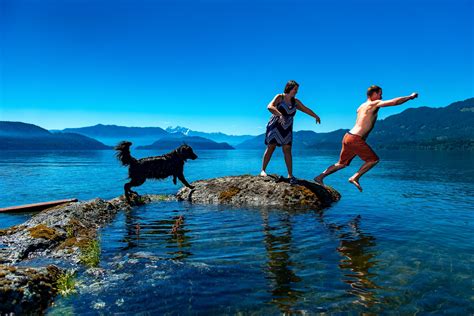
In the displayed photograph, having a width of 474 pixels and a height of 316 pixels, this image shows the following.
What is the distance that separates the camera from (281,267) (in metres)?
6.55

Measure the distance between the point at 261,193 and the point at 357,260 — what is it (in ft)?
24.5

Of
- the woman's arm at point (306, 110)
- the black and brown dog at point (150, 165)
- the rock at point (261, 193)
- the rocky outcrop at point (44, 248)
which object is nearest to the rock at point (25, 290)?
the rocky outcrop at point (44, 248)

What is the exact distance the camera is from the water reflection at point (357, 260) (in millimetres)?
5371

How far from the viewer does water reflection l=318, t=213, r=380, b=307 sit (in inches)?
211

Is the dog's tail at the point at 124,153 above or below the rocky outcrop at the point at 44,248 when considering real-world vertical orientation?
above

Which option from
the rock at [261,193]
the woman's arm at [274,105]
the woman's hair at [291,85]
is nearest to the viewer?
the woman's arm at [274,105]

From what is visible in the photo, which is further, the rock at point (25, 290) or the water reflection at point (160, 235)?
the water reflection at point (160, 235)

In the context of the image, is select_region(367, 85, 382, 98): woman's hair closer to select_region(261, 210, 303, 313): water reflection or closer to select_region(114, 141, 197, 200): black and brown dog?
select_region(261, 210, 303, 313): water reflection

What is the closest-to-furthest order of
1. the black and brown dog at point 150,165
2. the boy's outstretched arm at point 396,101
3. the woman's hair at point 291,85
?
the boy's outstretched arm at point 396,101, the woman's hair at point 291,85, the black and brown dog at point 150,165

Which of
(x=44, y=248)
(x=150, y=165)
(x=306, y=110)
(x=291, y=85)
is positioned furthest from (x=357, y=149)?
(x=44, y=248)

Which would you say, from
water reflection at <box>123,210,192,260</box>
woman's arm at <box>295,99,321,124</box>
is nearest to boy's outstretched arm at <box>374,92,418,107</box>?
woman's arm at <box>295,99,321,124</box>

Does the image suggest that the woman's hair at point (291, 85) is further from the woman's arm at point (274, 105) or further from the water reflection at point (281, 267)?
the water reflection at point (281, 267)

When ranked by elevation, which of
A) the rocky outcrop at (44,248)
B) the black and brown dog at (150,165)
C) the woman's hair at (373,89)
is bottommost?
the rocky outcrop at (44,248)

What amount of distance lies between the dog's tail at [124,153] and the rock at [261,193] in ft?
10.3
